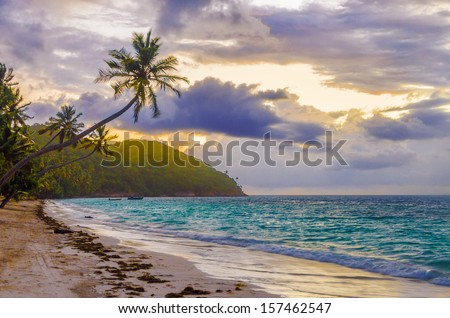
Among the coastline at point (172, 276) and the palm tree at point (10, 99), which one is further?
the palm tree at point (10, 99)

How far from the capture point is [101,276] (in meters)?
15.0

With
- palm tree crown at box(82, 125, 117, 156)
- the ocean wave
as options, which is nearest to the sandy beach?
the ocean wave

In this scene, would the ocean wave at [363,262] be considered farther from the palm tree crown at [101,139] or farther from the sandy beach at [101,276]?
the palm tree crown at [101,139]

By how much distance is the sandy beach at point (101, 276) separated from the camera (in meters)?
12.5

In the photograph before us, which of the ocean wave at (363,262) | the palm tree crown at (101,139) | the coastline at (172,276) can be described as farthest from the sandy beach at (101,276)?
the palm tree crown at (101,139)

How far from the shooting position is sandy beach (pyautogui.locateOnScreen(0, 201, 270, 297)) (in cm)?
1250

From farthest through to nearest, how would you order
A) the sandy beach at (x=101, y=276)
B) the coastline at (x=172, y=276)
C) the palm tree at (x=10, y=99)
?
the palm tree at (x=10, y=99) < the coastline at (x=172, y=276) < the sandy beach at (x=101, y=276)

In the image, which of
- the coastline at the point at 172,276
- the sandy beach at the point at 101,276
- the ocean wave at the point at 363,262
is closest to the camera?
the sandy beach at the point at 101,276

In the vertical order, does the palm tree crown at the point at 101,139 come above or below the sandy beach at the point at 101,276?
above

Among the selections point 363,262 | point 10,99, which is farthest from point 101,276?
point 10,99

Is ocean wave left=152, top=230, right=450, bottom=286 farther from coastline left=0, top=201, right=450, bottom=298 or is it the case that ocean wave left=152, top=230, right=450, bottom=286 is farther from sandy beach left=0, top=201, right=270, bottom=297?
sandy beach left=0, top=201, right=270, bottom=297

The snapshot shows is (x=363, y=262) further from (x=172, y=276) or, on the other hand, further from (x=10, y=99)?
(x=10, y=99)
